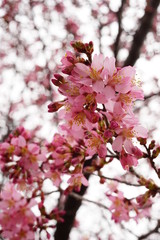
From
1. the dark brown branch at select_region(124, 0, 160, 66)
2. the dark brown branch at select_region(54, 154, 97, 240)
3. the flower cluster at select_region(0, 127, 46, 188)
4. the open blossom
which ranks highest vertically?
the dark brown branch at select_region(124, 0, 160, 66)

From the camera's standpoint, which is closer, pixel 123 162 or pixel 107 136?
pixel 107 136

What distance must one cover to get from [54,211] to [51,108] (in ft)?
4.51

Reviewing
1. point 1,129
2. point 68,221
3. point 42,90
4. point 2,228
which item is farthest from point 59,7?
point 2,228

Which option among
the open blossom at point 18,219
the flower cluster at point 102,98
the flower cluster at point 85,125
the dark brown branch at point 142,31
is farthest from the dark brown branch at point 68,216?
the flower cluster at point 102,98

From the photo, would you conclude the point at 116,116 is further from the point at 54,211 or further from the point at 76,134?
the point at 54,211

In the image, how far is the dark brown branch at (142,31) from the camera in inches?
142

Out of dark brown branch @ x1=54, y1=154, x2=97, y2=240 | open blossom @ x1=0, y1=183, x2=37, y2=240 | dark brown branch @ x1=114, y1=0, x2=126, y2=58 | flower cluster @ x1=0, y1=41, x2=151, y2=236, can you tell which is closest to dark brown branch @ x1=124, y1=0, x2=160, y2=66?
dark brown branch @ x1=114, y1=0, x2=126, y2=58

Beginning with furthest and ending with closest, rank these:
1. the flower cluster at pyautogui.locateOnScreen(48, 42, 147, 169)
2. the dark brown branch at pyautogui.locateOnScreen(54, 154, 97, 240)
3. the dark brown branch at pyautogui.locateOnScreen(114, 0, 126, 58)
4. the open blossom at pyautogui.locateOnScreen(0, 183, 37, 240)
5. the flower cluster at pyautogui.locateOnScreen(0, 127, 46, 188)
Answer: the dark brown branch at pyautogui.locateOnScreen(114, 0, 126, 58), the dark brown branch at pyautogui.locateOnScreen(54, 154, 97, 240), the open blossom at pyautogui.locateOnScreen(0, 183, 37, 240), the flower cluster at pyautogui.locateOnScreen(0, 127, 46, 188), the flower cluster at pyautogui.locateOnScreen(48, 42, 147, 169)

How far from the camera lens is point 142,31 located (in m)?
3.74

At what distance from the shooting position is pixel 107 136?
1331mm

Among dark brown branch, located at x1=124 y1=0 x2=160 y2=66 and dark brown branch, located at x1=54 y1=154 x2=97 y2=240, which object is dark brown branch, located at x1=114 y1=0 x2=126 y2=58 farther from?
dark brown branch, located at x1=54 y1=154 x2=97 y2=240

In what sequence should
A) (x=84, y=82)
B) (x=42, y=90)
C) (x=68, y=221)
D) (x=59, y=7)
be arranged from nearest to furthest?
(x=84, y=82) → (x=68, y=221) → (x=59, y=7) → (x=42, y=90)

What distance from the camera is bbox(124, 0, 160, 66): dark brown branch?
3.62 m

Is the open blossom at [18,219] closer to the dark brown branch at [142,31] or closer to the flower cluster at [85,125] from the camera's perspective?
the flower cluster at [85,125]
